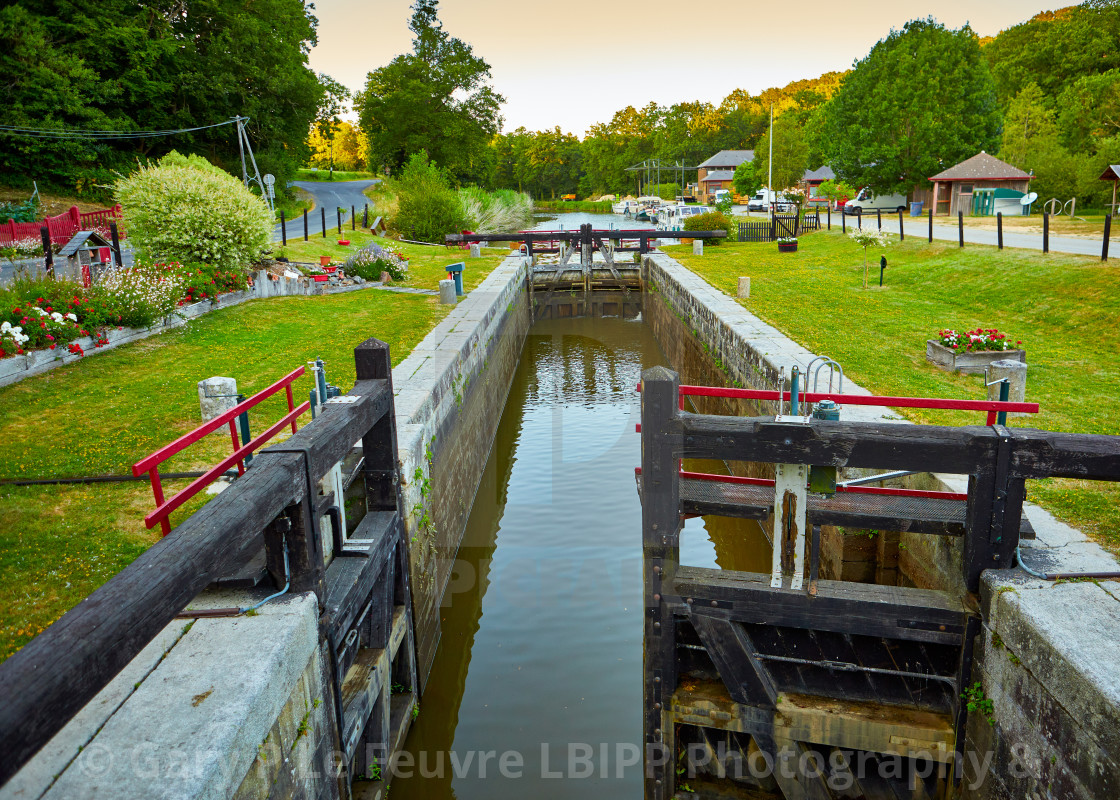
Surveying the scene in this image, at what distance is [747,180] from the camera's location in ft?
226

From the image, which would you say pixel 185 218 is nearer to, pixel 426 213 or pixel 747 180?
pixel 426 213

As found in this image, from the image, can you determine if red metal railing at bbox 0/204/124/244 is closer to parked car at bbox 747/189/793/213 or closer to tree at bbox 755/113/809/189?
parked car at bbox 747/189/793/213

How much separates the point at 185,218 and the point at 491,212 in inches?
1010

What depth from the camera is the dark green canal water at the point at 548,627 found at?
5901 mm

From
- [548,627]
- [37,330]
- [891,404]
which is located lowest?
[548,627]

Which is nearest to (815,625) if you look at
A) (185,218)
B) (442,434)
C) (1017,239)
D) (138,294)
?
(442,434)

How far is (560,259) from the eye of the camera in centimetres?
2791

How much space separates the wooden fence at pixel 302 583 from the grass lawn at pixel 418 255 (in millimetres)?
13626

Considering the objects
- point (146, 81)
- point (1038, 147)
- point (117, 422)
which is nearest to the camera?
point (117, 422)

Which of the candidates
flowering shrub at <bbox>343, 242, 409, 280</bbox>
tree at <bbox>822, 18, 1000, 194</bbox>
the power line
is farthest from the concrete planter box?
tree at <bbox>822, 18, 1000, 194</bbox>

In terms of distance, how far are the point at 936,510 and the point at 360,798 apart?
428 cm

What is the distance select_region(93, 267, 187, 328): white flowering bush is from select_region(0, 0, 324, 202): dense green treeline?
1870cm

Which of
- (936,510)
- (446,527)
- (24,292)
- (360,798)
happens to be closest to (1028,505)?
(936,510)

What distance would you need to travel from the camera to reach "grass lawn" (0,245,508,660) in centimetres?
505
